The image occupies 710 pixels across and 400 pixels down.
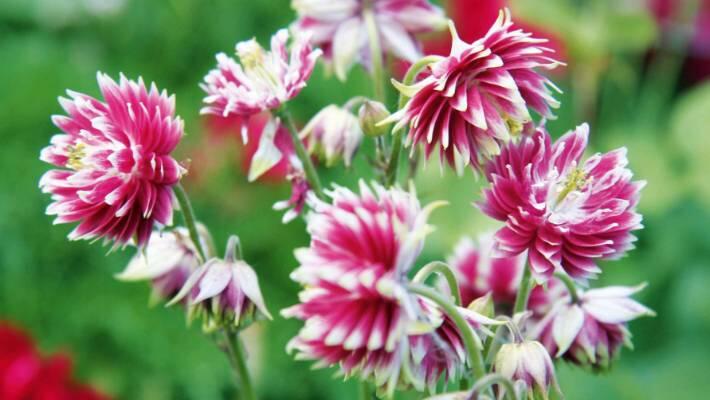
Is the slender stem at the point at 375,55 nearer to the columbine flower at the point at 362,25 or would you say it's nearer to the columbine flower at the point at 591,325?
the columbine flower at the point at 362,25

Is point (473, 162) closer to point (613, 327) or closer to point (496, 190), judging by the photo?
point (496, 190)

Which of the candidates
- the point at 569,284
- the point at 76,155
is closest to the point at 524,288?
the point at 569,284

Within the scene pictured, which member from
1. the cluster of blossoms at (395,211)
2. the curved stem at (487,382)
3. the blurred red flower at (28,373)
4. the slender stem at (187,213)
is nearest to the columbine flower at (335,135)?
the cluster of blossoms at (395,211)

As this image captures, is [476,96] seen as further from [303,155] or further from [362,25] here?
[362,25]

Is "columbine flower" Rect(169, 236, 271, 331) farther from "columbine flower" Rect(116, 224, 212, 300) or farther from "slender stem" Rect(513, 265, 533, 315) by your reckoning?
"slender stem" Rect(513, 265, 533, 315)

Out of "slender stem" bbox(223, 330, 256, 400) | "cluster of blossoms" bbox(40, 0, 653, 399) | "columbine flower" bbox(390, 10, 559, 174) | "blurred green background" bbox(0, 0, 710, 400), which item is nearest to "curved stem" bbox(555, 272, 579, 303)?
"cluster of blossoms" bbox(40, 0, 653, 399)

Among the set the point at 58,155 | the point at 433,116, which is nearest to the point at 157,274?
the point at 58,155
